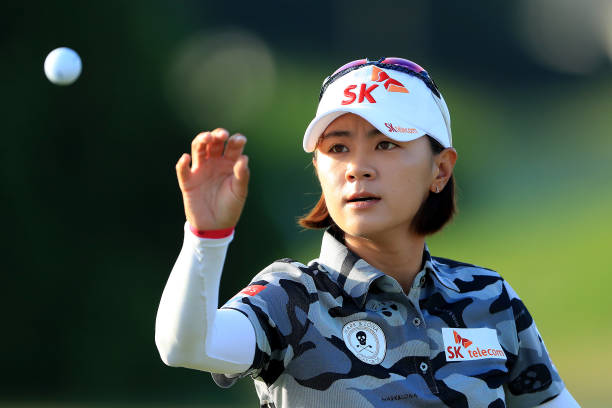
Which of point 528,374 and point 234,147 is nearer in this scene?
point 234,147

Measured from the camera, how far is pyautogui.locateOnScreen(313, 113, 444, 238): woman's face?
8.75 ft

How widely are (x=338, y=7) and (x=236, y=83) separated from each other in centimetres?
193

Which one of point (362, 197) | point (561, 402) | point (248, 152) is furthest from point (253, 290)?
point (248, 152)

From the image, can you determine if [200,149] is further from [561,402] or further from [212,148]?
[561,402]

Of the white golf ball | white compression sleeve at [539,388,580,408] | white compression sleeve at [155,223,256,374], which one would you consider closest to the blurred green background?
the white golf ball

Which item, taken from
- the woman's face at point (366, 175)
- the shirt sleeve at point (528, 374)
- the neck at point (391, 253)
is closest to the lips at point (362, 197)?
the woman's face at point (366, 175)

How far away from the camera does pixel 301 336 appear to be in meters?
2.42

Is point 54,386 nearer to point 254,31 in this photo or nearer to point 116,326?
point 116,326

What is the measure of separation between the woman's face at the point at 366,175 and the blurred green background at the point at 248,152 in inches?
201

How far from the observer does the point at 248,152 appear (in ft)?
33.1

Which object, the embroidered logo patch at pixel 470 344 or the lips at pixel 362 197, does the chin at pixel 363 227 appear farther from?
the embroidered logo patch at pixel 470 344

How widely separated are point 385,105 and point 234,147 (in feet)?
2.48

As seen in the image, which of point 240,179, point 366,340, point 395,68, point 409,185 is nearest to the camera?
point 240,179

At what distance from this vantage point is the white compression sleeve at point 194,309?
6.80 ft
